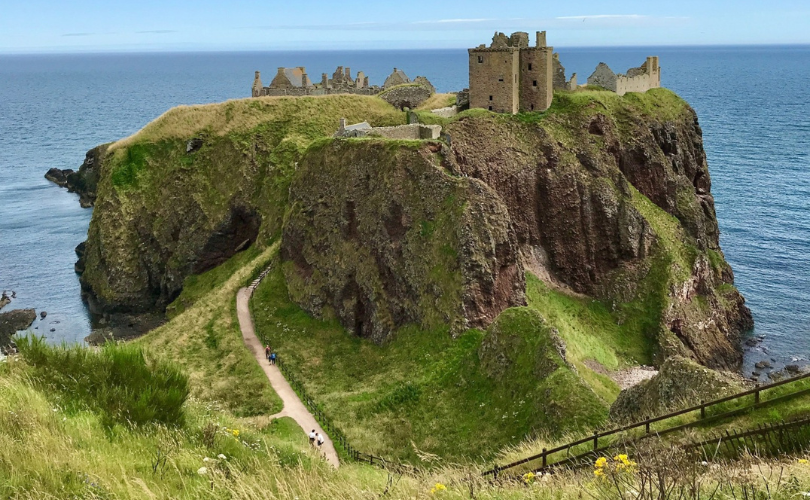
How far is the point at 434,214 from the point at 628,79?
38434 millimetres

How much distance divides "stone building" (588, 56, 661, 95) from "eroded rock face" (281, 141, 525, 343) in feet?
101

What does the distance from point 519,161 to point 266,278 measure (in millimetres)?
22948

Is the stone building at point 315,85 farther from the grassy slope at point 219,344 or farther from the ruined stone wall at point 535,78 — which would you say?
the grassy slope at point 219,344

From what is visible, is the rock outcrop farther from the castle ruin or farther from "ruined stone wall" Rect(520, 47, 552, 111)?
"ruined stone wall" Rect(520, 47, 552, 111)

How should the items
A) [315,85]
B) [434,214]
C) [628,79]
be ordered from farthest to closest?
[315,85], [628,79], [434,214]

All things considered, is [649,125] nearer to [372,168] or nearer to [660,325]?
[660,325]

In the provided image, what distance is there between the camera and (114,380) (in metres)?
19.6

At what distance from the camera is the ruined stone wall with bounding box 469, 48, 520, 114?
67.2 metres

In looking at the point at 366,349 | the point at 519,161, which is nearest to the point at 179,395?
the point at 366,349

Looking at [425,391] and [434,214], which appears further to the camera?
[434,214]

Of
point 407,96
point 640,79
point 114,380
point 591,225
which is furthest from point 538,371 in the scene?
point 640,79

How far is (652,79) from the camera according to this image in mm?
84438

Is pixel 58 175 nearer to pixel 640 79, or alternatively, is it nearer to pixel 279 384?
pixel 640 79

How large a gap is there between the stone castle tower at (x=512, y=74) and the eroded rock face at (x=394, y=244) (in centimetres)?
1619
